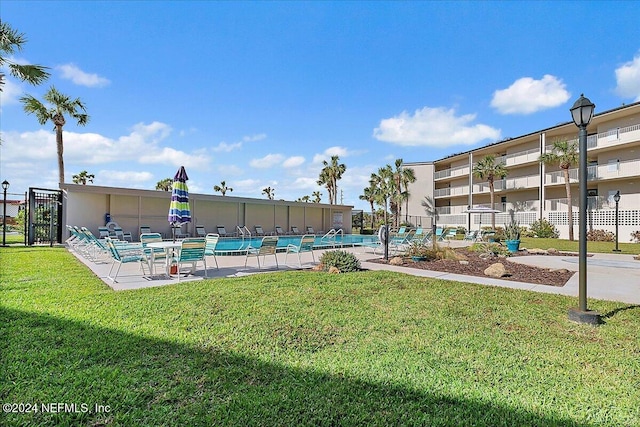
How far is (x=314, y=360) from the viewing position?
3.34m

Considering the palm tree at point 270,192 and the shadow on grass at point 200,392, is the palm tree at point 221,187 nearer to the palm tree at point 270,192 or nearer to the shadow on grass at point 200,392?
the palm tree at point 270,192

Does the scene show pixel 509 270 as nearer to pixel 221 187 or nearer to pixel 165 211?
pixel 165 211

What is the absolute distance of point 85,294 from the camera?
5.69m

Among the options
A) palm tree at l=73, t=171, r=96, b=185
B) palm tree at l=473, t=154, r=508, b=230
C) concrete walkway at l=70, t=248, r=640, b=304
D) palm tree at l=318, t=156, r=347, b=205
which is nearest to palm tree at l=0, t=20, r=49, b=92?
concrete walkway at l=70, t=248, r=640, b=304

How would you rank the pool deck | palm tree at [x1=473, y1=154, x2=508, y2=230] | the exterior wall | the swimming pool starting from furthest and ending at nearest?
palm tree at [x1=473, y1=154, x2=508, y2=230] → the exterior wall → the swimming pool → the pool deck

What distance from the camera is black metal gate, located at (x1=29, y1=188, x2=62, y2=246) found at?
608 inches

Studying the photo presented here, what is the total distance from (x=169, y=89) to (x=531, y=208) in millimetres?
30401

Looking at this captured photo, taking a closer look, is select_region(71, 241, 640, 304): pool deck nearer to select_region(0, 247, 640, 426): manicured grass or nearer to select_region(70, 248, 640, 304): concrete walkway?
select_region(70, 248, 640, 304): concrete walkway

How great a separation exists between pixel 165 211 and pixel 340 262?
15.2 m

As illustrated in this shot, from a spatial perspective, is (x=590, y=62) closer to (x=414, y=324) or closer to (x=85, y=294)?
(x=414, y=324)

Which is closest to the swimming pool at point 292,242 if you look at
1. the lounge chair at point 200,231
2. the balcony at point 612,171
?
the lounge chair at point 200,231

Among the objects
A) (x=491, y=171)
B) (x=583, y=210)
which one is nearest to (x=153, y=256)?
(x=583, y=210)

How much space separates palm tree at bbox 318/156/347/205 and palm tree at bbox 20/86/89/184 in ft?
94.3

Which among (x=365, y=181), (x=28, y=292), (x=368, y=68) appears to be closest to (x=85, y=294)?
(x=28, y=292)
